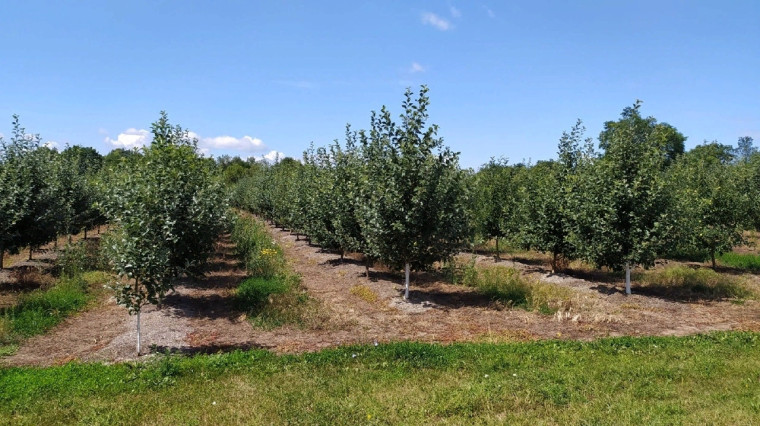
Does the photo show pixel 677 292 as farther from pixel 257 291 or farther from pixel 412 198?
pixel 257 291

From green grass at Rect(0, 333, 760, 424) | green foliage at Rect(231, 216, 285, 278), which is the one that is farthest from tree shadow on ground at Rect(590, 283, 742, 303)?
green foliage at Rect(231, 216, 285, 278)

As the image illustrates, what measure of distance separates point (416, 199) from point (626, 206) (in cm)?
671

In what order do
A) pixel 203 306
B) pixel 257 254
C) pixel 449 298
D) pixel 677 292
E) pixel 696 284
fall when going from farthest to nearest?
pixel 257 254 → pixel 696 284 → pixel 677 292 → pixel 449 298 → pixel 203 306

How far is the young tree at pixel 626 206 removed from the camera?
1381cm

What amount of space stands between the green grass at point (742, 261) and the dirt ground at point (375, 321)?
358 inches

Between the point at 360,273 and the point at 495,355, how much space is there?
10560 millimetres

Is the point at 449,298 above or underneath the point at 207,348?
above

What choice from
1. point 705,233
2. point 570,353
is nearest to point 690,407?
point 570,353

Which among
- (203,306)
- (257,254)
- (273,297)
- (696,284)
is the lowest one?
(203,306)

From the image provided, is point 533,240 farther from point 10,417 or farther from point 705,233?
point 10,417

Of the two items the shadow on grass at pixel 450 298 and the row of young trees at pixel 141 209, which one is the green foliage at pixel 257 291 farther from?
the shadow on grass at pixel 450 298

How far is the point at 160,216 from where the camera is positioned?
371 inches

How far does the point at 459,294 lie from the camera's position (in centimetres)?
1505

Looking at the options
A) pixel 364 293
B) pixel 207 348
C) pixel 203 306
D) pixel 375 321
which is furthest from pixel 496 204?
pixel 207 348
